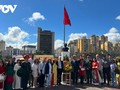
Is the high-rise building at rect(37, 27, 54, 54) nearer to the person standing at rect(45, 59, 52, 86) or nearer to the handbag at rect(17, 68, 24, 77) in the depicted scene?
the person standing at rect(45, 59, 52, 86)

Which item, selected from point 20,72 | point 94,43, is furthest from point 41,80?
point 94,43

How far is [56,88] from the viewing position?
1424 cm

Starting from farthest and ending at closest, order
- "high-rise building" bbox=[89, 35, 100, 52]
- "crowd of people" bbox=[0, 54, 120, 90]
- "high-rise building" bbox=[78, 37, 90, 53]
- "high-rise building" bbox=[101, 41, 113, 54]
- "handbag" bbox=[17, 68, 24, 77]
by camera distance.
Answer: "high-rise building" bbox=[89, 35, 100, 52]
"high-rise building" bbox=[78, 37, 90, 53]
"high-rise building" bbox=[101, 41, 113, 54]
"crowd of people" bbox=[0, 54, 120, 90]
"handbag" bbox=[17, 68, 24, 77]

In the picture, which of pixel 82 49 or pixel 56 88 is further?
pixel 82 49

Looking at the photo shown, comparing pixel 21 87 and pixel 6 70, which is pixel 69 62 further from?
pixel 6 70

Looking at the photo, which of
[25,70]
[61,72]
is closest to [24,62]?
[25,70]

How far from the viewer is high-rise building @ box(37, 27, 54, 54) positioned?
134350mm

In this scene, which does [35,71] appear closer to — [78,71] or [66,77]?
[66,77]

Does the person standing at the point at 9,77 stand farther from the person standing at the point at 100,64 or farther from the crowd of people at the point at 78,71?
the person standing at the point at 100,64

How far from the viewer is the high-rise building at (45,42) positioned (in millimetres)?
134350

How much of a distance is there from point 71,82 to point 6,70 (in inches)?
223

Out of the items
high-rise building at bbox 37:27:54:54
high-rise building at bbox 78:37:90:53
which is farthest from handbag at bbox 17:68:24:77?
high-rise building at bbox 78:37:90:53

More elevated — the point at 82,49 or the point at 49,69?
the point at 82,49

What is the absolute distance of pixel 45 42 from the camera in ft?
447
